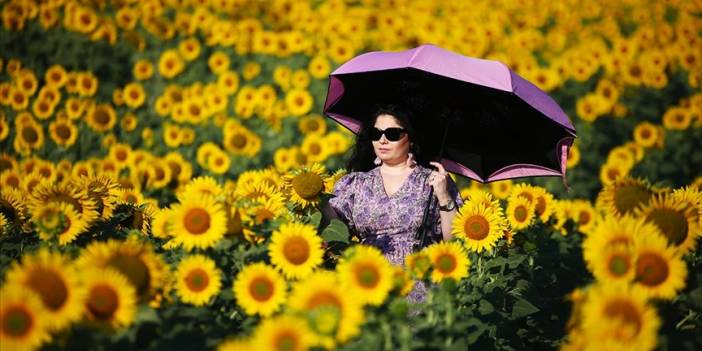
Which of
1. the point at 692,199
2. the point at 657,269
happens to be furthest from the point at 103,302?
the point at 692,199

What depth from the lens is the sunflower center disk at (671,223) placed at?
238 cm

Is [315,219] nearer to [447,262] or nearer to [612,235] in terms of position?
[447,262]

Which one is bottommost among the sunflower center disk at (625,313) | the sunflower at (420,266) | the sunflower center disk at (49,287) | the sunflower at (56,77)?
the sunflower center disk at (49,287)

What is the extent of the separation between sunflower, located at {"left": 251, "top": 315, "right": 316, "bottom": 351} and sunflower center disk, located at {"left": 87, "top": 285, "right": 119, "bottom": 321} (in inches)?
20.6

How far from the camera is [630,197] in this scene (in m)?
2.64

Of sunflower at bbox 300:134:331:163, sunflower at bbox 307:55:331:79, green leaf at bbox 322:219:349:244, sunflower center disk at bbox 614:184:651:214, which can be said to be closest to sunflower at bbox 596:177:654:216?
sunflower center disk at bbox 614:184:651:214

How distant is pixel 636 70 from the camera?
7.97 metres

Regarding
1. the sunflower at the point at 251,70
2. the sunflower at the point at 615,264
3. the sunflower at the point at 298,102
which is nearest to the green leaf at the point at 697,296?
the sunflower at the point at 615,264

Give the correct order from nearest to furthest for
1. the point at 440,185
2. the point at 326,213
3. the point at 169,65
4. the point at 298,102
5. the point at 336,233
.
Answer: the point at 336,233, the point at 440,185, the point at 326,213, the point at 298,102, the point at 169,65

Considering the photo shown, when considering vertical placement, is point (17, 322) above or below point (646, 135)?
below

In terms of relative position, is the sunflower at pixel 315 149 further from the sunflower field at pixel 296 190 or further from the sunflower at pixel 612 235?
the sunflower at pixel 612 235

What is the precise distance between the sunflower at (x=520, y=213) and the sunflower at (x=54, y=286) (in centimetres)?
262

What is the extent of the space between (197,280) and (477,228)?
61.3 inches

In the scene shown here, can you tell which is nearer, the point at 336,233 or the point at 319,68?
the point at 336,233
